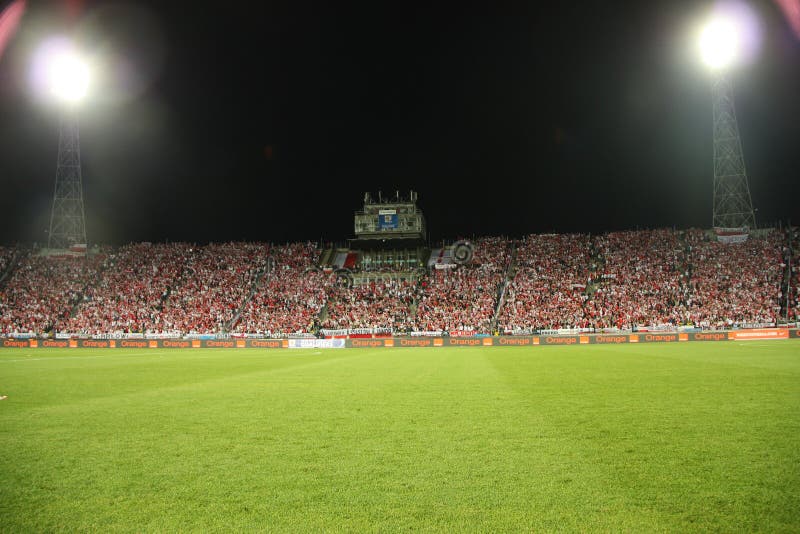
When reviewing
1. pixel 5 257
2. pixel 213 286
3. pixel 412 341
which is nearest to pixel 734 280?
pixel 412 341

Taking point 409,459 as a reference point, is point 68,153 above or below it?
above

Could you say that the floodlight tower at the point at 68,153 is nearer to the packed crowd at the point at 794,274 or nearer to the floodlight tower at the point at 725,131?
the floodlight tower at the point at 725,131

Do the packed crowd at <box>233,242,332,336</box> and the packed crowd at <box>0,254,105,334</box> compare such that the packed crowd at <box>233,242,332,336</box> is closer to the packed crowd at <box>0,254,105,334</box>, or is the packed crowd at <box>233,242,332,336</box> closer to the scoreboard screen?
the scoreboard screen

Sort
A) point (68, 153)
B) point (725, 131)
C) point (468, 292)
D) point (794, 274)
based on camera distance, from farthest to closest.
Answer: point (68, 153) → point (468, 292) → point (725, 131) → point (794, 274)

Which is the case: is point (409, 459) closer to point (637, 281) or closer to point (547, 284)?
point (547, 284)

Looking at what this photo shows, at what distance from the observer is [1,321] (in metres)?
46.7

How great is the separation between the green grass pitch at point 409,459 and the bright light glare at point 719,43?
119 feet

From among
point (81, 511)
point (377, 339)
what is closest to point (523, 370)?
point (81, 511)

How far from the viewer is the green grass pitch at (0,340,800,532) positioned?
15.4ft

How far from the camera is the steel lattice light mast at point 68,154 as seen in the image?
1729 inches

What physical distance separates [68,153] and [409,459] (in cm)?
5510

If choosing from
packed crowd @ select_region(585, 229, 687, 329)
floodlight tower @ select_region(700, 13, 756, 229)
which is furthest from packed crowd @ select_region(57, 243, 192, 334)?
floodlight tower @ select_region(700, 13, 756, 229)

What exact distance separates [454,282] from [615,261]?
1530 cm

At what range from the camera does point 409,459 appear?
647 centimetres
